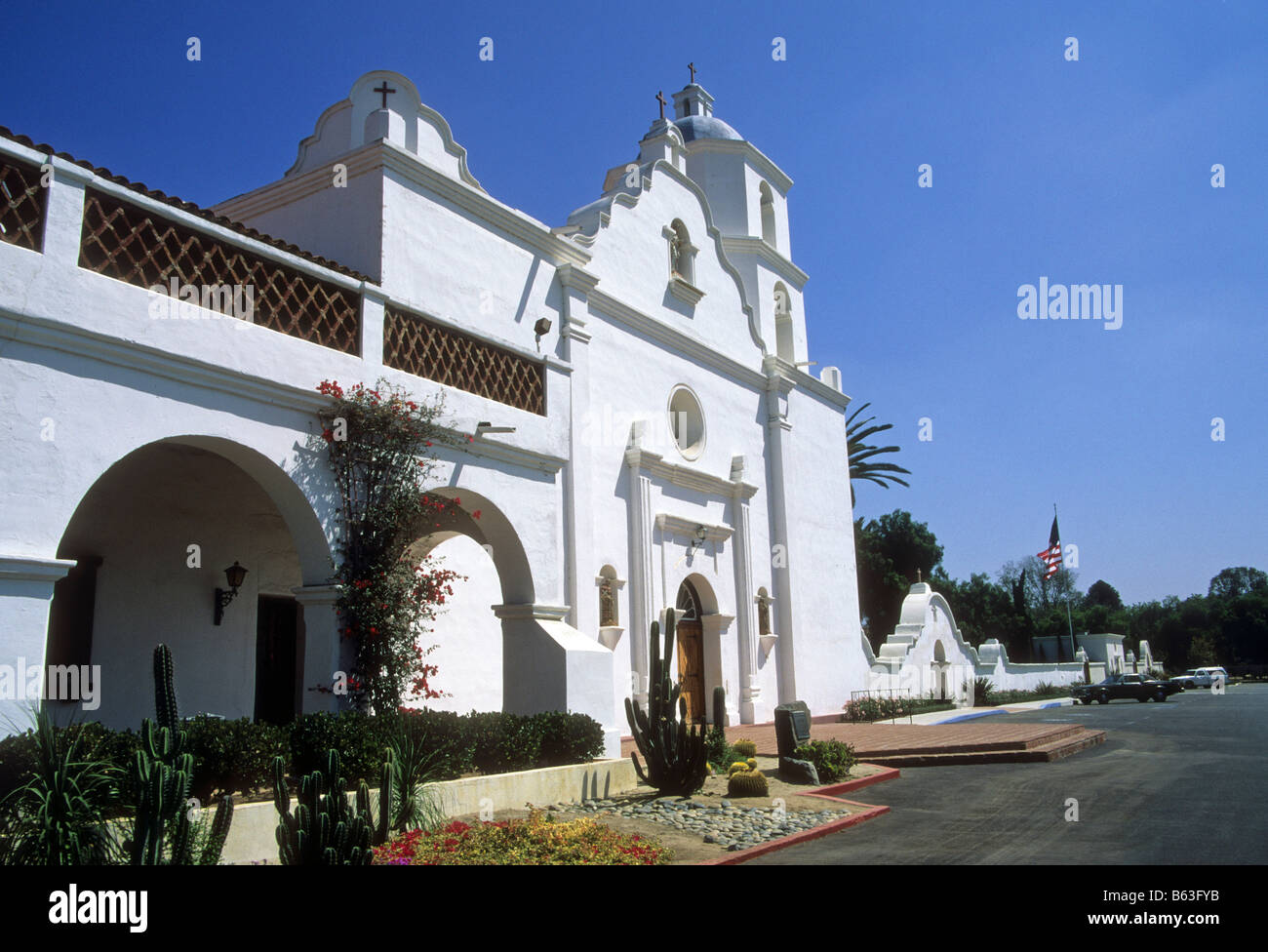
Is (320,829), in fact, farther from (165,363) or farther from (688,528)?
(688,528)

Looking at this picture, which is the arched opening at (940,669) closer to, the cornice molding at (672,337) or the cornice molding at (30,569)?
the cornice molding at (672,337)

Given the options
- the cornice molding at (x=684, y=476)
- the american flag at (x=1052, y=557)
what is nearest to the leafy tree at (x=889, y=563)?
the american flag at (x=1052, y=557)

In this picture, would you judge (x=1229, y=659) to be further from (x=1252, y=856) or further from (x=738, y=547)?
(x=1252, y=856)

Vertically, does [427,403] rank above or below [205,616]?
above

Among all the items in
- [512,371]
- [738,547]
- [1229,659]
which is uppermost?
[512,371]

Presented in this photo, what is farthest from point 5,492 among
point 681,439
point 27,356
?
point 681,439

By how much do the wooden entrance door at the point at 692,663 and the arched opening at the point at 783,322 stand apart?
814cm

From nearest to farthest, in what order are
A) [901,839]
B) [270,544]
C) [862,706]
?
[901,839] < [270,544] < [862,706]

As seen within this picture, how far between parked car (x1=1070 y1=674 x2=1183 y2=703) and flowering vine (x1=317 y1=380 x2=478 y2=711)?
29581 mm

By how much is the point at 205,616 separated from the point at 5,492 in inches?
189

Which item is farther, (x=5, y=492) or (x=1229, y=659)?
(x=1229, y=659)
